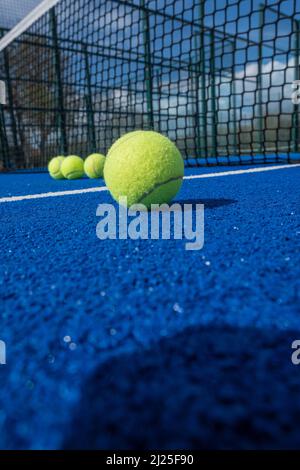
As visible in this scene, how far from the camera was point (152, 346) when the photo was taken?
2.37 ft

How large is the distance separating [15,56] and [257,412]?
31.1 ft

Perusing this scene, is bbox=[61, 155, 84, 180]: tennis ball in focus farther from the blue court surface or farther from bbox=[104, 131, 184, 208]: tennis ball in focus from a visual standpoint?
the blue court surface

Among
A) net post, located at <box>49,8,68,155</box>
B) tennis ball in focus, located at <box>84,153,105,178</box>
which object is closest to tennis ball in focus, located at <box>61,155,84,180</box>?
tennis ball in focus, located at <box>84,153,105,178</box>

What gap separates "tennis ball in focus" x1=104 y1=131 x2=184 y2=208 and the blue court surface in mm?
530

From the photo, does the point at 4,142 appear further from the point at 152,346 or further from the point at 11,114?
the point at 152,346

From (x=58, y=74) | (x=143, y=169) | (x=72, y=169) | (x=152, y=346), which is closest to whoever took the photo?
(x=152, y=346)

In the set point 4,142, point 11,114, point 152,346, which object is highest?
point 11,114

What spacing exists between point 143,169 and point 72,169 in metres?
3.13

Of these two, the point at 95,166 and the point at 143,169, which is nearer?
the point at 143,169

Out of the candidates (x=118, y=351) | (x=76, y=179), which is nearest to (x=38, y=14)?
(x=76, y=179)

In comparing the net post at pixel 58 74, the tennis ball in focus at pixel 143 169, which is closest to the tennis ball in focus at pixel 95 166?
the tennis ball in focus at pixel 143 169

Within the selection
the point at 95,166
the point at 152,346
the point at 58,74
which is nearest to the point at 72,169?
the point at 95,166

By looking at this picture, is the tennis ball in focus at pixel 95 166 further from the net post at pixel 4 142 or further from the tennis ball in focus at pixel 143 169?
the net post at pixel 4 142
